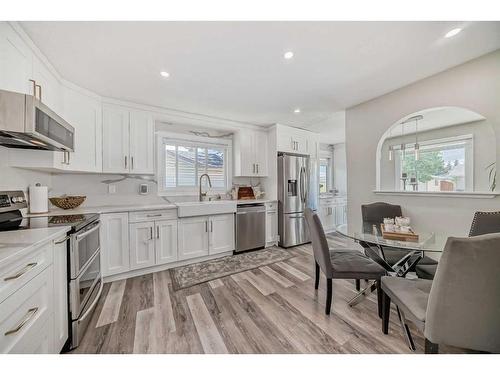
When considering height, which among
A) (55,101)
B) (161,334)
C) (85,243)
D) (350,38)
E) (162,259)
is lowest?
(161,334)

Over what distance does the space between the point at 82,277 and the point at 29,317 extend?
60 centimetres

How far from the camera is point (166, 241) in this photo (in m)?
2.71

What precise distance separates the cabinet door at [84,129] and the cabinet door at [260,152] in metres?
2.53

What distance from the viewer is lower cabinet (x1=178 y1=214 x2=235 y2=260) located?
9.37ft

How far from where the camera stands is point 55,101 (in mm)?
2078

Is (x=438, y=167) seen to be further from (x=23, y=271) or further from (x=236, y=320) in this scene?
(x=23, y=271)

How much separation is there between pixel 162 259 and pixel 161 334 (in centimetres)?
126

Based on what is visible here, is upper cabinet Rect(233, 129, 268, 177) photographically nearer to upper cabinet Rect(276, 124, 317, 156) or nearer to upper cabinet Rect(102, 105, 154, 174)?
upper cabinet Rect(276, 124, 317, 156)

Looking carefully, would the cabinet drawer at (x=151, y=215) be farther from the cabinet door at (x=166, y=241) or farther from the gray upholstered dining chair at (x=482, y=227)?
the gray upholstered dining chair at (x=482, y=227)

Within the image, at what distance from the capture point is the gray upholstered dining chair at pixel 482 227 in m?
1.60

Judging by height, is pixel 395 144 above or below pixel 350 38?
below

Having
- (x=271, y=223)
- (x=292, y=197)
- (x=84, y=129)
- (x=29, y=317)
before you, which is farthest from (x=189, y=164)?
(x=29, y=317)

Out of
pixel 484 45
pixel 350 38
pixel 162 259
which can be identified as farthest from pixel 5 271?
pixel 484 45

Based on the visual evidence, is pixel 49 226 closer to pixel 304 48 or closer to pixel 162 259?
pixel 162 259
